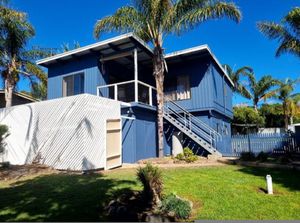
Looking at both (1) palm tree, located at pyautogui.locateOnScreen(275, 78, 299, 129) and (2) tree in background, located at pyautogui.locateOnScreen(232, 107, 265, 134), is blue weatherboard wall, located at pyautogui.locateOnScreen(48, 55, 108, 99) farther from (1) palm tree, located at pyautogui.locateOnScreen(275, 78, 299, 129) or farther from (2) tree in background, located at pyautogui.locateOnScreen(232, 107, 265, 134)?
(1) palm tree, located at pyautogui.locateOnScreen(275, 78, 299, 129)

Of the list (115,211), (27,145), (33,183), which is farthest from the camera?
(27,145)

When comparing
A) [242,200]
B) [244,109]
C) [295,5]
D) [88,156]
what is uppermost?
[295,5]

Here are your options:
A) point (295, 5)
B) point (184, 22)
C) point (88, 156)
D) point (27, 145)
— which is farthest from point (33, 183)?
point (295, 5)

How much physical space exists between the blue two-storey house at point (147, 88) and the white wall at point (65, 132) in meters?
2.83

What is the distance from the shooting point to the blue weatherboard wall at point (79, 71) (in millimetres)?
16547

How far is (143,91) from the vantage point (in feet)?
58.3

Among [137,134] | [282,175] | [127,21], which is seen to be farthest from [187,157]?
[127,21]

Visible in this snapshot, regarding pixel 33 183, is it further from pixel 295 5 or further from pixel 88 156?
pixel 295 5

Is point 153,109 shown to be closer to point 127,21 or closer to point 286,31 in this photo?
point 127,21

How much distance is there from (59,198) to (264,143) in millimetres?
13572

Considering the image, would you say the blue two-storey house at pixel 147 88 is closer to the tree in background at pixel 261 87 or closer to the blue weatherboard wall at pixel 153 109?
the blue weatherboard wall at pixel 153 109

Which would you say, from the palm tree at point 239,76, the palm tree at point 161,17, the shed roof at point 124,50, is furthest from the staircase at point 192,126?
the palm tree at point 239,76

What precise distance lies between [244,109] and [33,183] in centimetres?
2578

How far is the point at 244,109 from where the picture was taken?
29.7 meters
